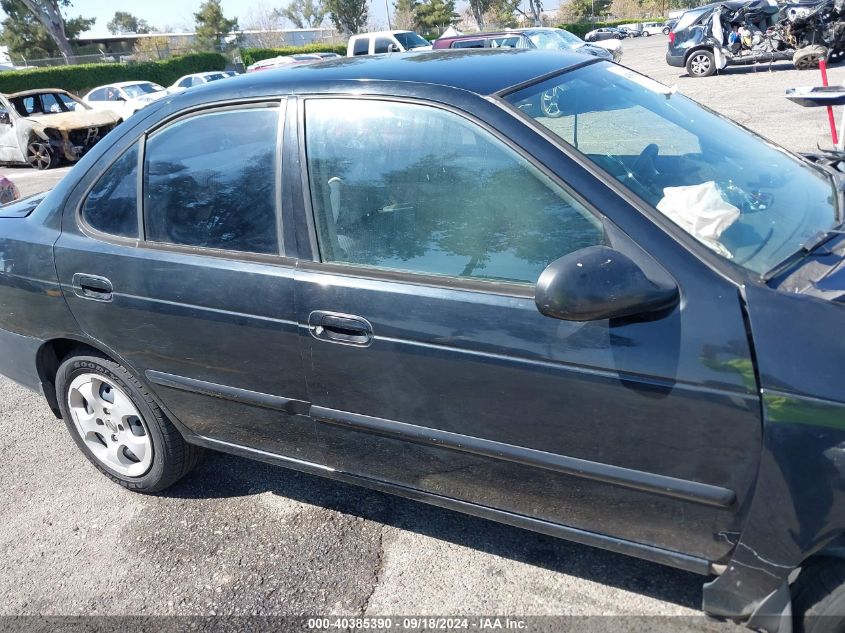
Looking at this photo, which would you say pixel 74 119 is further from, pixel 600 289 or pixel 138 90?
pixel 600 289

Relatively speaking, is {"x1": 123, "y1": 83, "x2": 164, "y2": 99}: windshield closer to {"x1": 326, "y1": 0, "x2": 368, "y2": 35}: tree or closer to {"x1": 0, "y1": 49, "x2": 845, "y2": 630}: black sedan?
{"x1": 0, "y1": 49, "x2": 845, "y2": 630}: black sedan

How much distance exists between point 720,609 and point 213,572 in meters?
1.79

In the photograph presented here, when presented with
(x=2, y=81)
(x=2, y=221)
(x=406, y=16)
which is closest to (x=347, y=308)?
(x=2, y=221)

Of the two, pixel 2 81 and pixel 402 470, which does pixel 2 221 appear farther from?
pixel 2 81

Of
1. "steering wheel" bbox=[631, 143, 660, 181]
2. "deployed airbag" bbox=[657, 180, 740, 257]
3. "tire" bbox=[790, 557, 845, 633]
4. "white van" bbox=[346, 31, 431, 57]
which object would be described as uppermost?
"white van" bbox=[346, 31, 431, 57]

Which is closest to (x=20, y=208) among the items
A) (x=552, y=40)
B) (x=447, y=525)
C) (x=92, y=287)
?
(x=92, y=287)

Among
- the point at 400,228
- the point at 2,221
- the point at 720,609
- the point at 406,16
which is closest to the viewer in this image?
the point at 720,609

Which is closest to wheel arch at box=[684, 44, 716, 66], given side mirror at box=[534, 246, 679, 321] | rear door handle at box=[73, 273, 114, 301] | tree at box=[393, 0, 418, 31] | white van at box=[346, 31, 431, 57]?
white van at box=[346, 31, 431, 57]

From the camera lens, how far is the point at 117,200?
9.64 ft

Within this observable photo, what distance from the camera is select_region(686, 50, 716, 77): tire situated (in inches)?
711

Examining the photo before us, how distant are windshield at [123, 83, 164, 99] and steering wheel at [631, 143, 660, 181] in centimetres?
2045

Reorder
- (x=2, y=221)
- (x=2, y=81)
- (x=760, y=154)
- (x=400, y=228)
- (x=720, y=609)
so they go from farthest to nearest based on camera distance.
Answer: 1. (x=2, y=81)
2. (x=2, y=221)
3. (x=760, y=154)
4. (x=400, y=228)
5. (x=720, y=609)

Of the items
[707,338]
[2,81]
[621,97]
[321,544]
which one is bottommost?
[321,544]

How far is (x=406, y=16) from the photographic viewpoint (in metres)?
64.8
